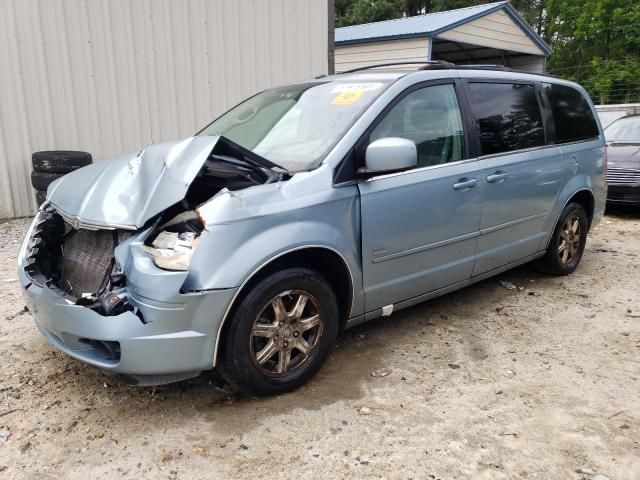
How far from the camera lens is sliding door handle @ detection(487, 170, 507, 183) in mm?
4020

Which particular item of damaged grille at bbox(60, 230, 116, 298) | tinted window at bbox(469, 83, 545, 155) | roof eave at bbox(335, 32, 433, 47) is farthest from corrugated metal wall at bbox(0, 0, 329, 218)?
tinted window at bbox(469, 83, 545, 155)

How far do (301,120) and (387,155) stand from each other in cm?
78

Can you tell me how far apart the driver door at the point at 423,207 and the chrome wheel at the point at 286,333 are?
43 centimetres

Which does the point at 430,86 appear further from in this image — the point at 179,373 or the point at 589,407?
the point at 179,373

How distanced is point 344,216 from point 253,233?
620 mm

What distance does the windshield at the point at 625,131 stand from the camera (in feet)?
31.3

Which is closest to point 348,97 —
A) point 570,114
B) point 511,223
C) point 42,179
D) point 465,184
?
point 465,184

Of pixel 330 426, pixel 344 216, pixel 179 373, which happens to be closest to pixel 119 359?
pixel 179 373

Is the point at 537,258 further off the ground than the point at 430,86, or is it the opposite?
the point at 430,86

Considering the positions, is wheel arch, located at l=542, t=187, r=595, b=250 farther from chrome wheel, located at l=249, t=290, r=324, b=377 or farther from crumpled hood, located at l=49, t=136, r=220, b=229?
crumpled hood, located at l=49, t=136, r=220, b=229

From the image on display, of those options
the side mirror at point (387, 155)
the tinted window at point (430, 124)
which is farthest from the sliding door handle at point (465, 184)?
the side mirror at point (387, 155)

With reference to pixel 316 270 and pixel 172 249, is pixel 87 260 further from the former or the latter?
pixel 316 270

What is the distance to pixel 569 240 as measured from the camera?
5.21 m

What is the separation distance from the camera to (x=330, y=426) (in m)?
2.83
